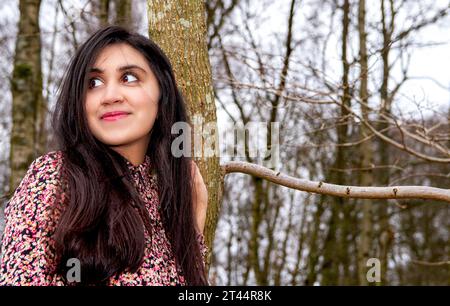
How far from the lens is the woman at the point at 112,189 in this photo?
6.82 feet

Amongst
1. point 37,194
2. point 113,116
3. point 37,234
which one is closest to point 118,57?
point 113,116

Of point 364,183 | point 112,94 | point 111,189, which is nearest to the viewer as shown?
point 111,189

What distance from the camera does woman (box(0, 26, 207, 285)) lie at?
208cm

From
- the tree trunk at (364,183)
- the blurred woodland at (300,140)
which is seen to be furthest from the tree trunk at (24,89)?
the tree trunk at (364,183)

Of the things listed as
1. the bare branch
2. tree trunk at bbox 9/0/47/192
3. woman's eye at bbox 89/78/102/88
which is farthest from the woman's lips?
tree trunk at bbox 9/0/47/192

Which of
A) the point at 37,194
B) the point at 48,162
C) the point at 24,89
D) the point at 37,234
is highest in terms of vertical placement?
the point at 24,89

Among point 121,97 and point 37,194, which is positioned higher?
point 121,97

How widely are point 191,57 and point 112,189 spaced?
1.24 m

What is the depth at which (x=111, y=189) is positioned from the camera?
7.50 ft

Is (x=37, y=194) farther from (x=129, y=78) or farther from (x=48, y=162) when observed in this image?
(x=129, y=78)

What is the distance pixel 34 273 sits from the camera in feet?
6.59

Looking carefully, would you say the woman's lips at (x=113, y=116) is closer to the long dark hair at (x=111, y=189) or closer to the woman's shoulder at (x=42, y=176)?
the long dark hair at (x=111, y=189)
